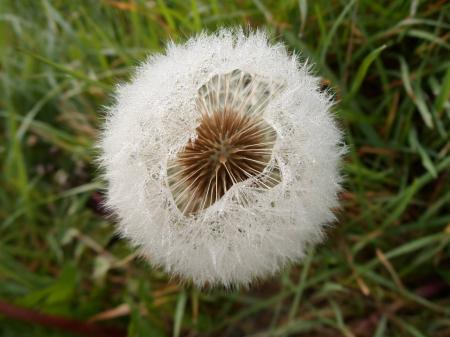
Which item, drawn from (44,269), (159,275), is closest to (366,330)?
(159,275)

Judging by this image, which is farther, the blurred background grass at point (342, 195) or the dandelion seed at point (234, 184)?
the blurred background grass at point (342, 195)

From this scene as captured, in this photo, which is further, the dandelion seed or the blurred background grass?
the blurred background grass

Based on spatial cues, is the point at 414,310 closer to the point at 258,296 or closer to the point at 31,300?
the point at 258,296

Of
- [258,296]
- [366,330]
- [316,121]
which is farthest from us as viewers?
[258,296]
